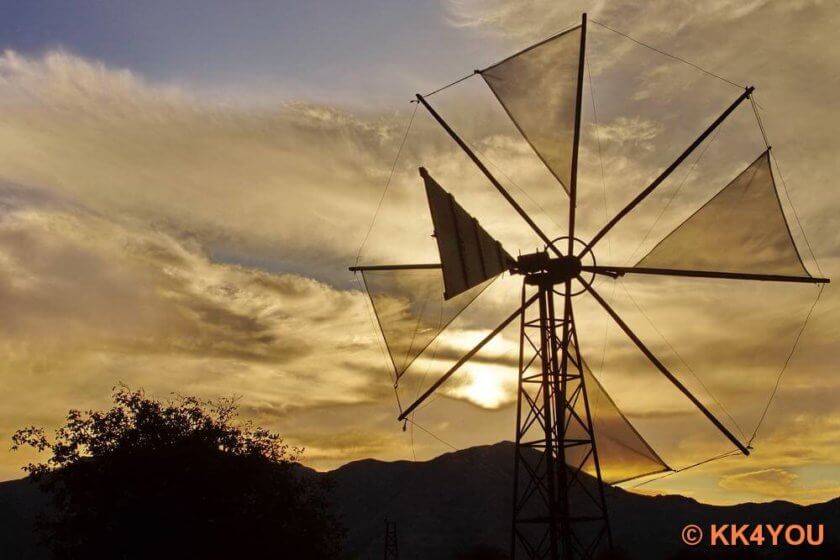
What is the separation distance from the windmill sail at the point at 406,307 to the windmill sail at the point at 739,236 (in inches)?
211

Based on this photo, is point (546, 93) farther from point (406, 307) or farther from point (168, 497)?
point (168, 497)

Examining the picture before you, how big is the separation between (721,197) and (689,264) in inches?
72.9

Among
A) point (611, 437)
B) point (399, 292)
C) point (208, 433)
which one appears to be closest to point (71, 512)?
point (208, 433)

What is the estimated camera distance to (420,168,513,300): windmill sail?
1845cm

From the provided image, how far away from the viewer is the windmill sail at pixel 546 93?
2038 centimetres

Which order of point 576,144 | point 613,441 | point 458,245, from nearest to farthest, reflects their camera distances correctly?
point 458,245 < point 576,144 < point 613,441

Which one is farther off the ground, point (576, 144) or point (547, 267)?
point (576, 144)

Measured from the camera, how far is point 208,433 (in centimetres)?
3422

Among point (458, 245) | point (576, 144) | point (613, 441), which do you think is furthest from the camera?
point (613, 441)

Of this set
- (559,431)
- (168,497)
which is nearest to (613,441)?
(559,431)

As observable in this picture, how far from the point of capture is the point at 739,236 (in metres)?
21.2

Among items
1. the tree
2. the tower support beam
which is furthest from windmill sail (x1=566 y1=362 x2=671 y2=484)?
the tree

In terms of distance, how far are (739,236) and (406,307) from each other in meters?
8.70

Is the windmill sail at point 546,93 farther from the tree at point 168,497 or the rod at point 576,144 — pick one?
the tree at point 168,497
